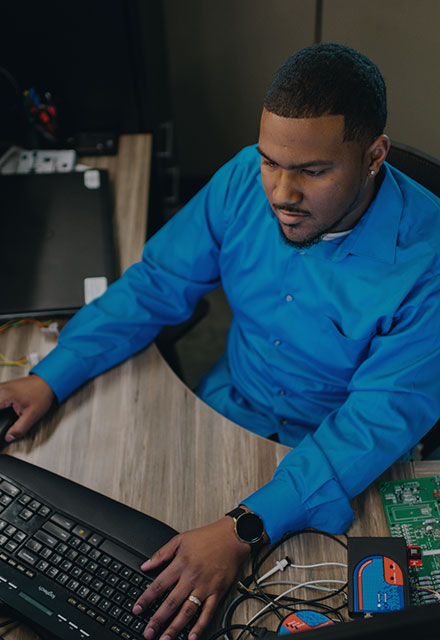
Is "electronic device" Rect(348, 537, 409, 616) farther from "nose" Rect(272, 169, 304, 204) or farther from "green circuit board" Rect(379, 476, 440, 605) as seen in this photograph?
"nose" Rect(272, 169, 304, 204)

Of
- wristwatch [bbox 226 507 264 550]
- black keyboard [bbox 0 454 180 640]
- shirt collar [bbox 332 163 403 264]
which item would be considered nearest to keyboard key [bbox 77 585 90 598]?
black keyboard [bbox 0 454 180 640]

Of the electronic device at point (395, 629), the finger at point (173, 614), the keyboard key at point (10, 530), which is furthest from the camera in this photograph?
the keyboard key at point (10, 530)

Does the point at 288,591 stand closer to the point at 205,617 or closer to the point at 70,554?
the point at 205,617

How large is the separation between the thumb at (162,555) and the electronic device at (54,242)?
23.1 inches

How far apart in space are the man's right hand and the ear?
72 centimetres

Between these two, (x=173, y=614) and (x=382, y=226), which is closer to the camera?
(x=173, y=614)

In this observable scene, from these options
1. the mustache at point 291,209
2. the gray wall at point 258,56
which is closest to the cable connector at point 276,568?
the mustache at point 291,209

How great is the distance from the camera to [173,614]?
2.88ft

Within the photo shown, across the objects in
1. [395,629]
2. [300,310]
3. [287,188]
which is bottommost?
[300,310]

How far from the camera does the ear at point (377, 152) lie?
920 millimetres

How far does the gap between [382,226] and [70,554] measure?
75cm

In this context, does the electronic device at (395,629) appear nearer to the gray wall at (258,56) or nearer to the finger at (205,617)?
the finger at (205,617)

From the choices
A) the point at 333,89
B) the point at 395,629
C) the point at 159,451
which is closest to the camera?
the point at 395,629

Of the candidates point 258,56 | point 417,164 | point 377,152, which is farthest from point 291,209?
point 258,56
